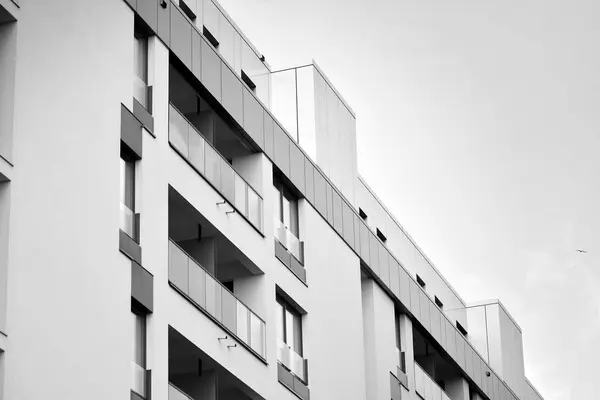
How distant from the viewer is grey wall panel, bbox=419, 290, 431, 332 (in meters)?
48.3

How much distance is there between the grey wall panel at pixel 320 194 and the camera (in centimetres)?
4094

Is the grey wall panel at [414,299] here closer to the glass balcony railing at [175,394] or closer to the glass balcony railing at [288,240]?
the glass balcony railing at [288,240]

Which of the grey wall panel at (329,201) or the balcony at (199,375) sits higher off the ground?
the grey wall panel at (329,201)

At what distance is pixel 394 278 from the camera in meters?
46.0

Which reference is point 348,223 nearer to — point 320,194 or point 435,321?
point 320,194

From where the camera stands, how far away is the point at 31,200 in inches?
1012

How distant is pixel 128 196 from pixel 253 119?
8.05 metres

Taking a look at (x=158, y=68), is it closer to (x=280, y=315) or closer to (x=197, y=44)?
(x=197, y=44)

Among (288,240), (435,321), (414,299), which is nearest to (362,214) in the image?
(414,299)

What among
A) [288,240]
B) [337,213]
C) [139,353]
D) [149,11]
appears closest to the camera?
[139,353]

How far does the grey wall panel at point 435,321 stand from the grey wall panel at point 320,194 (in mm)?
9599

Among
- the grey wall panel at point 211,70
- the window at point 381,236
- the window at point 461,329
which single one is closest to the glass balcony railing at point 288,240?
the grey wall panel at point 211,70

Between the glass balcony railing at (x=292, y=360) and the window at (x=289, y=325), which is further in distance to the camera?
the window at (x=289, y=325)

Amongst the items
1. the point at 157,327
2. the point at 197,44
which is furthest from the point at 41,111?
the point at 197,44
